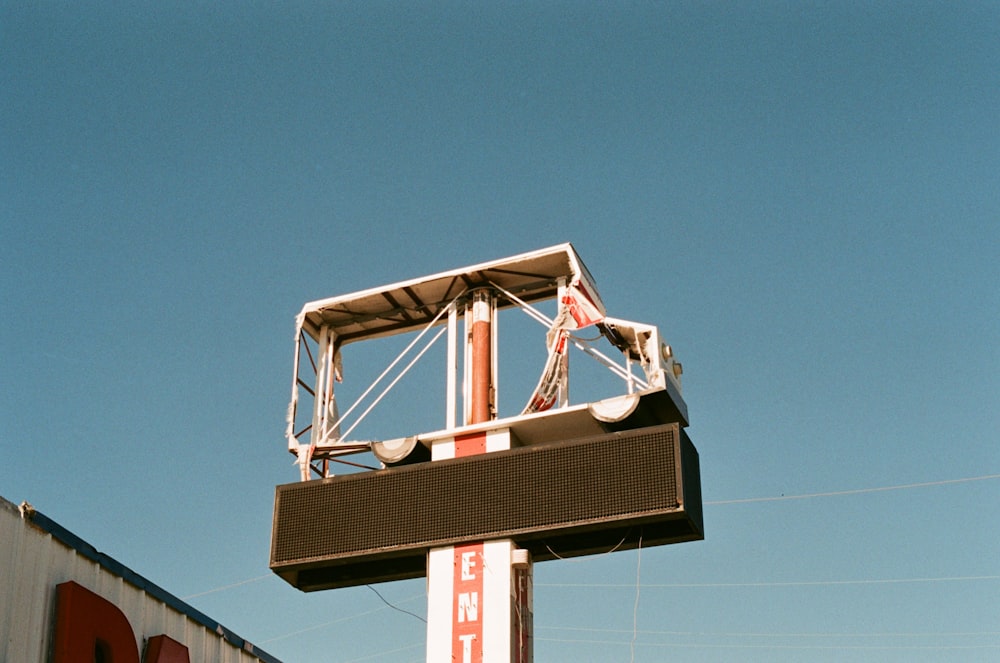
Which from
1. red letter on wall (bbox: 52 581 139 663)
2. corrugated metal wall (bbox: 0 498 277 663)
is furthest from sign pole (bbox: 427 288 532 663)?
red letter on wall (bbox: 52 581 139 663)

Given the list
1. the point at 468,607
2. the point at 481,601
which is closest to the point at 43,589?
the point at 468,607

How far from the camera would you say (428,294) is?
94.1 ft

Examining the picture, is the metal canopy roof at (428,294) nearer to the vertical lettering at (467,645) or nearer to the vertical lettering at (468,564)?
the vertical lettering at (468,564)

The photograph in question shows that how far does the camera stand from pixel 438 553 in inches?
977

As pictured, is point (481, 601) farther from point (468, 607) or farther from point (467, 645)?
point (467, 645)

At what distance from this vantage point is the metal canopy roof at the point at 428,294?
27.5 metres

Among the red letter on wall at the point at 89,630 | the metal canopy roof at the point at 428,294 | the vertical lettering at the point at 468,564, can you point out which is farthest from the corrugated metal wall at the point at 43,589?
the metal canopy roof at the point at 428,294

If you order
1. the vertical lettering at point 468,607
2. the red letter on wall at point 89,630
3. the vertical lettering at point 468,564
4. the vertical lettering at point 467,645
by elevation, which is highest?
the vertical lettering at point 468,564

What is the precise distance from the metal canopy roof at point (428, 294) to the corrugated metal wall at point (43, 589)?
31.4ft

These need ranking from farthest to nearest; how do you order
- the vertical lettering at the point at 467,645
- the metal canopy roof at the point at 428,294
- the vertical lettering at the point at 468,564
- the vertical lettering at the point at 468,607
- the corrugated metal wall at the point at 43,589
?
the metal canopy roof at the point at 428,294
the vertical lettering at the point at 468,564
the vertical lettering at the point at 468,607
the vertical lettering at the point at 467,645
the corrugated metal wall at the point at 43,589

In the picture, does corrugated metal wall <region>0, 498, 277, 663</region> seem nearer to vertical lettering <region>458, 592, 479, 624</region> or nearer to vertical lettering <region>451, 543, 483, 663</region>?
vertical lettering <region>451, 543, 483, 663</region>

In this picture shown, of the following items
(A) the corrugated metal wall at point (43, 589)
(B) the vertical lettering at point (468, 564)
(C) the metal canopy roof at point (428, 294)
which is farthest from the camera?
Answer: (C) the metal canopy roof at point (428, 294)

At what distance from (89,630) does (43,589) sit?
1022 mm

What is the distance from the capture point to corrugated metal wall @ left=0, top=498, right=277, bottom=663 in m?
17.0
